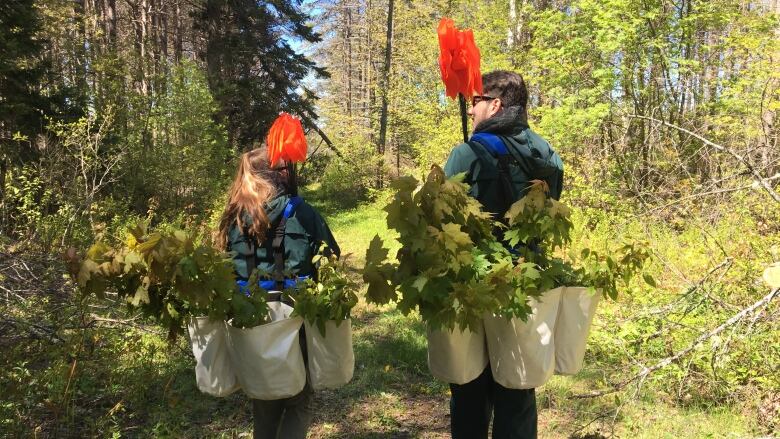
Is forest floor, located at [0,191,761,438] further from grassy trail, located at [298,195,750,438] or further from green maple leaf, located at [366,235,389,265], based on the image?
green maple leaf, located at [366,235,389,265]

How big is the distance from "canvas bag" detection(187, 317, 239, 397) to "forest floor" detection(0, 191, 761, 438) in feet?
4.84

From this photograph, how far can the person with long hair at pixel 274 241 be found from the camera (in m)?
2.28

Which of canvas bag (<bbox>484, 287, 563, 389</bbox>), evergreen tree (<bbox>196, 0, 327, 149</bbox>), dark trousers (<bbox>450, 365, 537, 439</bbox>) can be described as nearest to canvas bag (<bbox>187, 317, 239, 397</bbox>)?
dark trousers (<bbox>450, 365, 537, 439</bbox>)

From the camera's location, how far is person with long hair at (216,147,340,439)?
2279mm

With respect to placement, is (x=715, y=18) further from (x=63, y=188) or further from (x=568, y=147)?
(x=63, y=188)

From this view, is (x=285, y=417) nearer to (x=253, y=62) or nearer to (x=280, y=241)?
(x=280, y=241)

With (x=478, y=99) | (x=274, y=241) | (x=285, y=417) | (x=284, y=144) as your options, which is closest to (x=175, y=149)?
(x=284, y=144)

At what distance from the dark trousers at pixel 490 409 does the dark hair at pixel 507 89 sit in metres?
1.18

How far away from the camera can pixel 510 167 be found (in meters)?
2.10

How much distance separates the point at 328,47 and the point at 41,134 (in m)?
24.7

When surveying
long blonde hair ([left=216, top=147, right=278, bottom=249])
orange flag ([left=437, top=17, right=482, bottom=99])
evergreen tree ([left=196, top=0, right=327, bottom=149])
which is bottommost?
long blonde hair ([left=216, top=147, right=278, bottom=249])

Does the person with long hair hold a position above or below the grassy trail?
above

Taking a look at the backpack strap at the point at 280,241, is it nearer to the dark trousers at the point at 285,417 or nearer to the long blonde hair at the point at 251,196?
the long blonde hair at the point at 251,196

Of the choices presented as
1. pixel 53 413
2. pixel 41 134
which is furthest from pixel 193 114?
pixel 53 413
